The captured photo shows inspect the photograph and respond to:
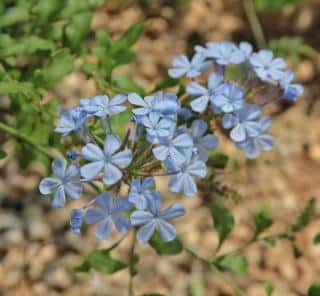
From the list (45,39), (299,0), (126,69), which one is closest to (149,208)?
(45,39)

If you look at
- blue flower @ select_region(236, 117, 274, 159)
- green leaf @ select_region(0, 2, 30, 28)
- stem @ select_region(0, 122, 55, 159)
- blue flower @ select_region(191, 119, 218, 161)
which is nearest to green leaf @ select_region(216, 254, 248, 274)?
blue flower @ select_region(236, 117, 274, 159)

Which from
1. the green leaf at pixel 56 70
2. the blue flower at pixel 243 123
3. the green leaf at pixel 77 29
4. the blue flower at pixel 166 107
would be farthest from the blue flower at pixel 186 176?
the green leaf at pixel 77 29

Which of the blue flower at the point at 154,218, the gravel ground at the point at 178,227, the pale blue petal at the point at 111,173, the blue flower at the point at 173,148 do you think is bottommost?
the gravel ground at the point at 178,227

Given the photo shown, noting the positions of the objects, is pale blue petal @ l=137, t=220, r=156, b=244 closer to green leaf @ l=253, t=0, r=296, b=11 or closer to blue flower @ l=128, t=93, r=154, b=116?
blue flower @ l=128, t=93, r=154, b=116

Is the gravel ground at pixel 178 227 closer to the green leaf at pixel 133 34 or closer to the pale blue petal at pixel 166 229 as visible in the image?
the green leaf at pixel 133 34

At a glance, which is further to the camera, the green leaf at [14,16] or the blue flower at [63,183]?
the green leaf at [14,16]

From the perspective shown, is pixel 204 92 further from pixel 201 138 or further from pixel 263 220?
pixel 263 220

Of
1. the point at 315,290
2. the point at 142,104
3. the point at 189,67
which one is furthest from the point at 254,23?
the point at 142,104
